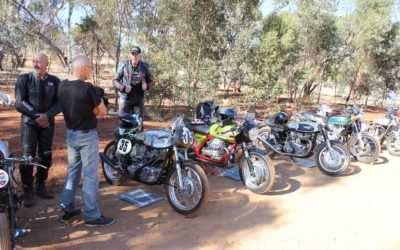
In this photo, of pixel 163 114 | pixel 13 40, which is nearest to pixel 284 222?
pixel 163 114

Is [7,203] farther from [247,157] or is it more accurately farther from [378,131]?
[378,131]

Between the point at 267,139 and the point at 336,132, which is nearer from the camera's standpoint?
the point at 267,139

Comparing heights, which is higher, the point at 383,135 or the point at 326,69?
the point at 326,69

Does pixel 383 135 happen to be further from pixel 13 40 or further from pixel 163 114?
pixel 13 40

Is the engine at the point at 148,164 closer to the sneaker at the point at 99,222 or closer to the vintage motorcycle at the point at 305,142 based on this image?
the sneaker at the point at 99,222

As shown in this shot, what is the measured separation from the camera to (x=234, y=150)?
505 cm

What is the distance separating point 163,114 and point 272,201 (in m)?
6.17

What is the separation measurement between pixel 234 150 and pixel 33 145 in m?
2.61

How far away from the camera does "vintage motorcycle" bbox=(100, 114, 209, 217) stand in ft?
13.4

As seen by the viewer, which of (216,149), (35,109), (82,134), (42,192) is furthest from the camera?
(216,149)

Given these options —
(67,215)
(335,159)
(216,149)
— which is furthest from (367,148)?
(67,215)

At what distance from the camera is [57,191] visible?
475 cm

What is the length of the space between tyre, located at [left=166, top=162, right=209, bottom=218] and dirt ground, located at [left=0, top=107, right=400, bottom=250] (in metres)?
0.13

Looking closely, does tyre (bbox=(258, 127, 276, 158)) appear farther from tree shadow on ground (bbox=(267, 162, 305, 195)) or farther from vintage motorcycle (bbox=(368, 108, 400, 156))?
vintage motorcycle (bbox=(368, 108, 400, 156))
